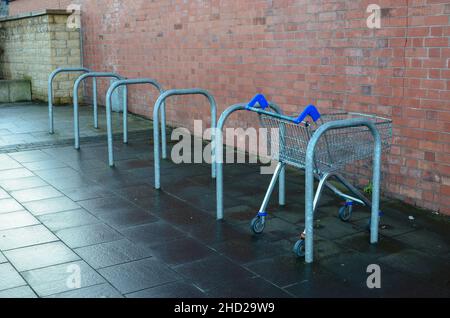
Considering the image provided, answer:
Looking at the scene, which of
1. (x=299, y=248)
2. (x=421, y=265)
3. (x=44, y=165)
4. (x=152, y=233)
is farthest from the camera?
(x=44, y=165)

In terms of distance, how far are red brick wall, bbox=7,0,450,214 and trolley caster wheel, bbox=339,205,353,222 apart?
0.81 m

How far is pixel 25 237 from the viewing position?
4.71 meters

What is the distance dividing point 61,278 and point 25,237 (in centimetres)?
101

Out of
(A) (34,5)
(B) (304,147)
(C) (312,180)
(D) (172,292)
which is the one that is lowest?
(D) (172,292)

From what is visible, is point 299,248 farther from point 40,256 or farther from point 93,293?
point 40,256

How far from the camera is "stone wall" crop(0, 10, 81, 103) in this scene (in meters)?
12.9

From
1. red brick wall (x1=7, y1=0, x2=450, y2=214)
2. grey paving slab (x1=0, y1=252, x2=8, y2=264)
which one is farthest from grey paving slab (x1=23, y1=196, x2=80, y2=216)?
red brick wall (x1=7, y1=0, x2=450, y2=214)

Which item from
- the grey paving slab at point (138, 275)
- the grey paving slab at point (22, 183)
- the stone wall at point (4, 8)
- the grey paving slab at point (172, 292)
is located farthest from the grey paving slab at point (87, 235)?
the stone wall at point (4, 8)

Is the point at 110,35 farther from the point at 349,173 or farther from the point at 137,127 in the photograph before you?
the point at 349,173

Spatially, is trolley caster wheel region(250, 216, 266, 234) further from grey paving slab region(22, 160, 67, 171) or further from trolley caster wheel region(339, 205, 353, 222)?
grey paving slab region(22, 160, 67, 171)

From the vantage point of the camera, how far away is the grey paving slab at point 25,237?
14.9ft

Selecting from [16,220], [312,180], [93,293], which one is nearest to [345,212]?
[312,180]

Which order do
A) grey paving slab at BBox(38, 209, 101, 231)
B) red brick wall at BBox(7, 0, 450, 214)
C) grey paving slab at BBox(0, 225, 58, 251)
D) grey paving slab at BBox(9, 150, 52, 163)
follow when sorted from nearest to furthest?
grey paving slab at BBox(0, 225, 58, 251)
grey paving slab at BBox(38, 209, 101, 231)
red brick wall at BBox(7, 0, 450, 214)
grey paving slab at BBox(9, 150, 52, 163)
